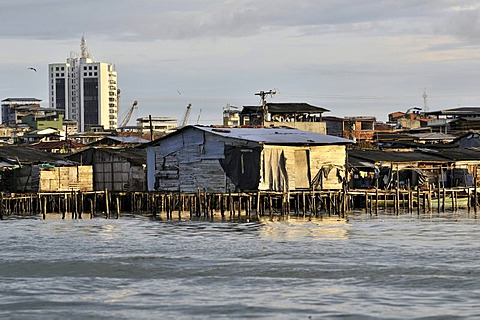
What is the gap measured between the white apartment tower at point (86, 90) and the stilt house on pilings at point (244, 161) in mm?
107965

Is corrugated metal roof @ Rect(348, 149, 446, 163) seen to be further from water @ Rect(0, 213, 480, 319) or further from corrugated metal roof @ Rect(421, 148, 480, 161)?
water @ Rect(0, 213, 480, 319)

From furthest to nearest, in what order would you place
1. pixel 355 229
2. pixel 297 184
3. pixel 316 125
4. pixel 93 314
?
pixel 316 125 → pixel 297 184 → pixel 355 229 → pixel 93 314

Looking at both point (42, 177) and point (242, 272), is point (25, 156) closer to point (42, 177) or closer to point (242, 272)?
point (42, 177)

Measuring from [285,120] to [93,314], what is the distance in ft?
143

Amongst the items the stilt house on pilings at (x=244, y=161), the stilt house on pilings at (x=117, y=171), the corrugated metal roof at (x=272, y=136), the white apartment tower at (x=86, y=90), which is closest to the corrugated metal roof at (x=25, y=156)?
Answer: the stilt house on pilings at (x=117, y=171)

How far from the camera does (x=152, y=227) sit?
33.6 meters

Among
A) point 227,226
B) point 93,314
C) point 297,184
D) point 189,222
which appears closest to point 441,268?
point 93,314

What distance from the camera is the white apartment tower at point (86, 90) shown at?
150 m

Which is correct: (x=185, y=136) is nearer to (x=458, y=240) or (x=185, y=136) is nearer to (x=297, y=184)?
(x=297, y=184)

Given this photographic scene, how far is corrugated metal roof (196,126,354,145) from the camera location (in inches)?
1519

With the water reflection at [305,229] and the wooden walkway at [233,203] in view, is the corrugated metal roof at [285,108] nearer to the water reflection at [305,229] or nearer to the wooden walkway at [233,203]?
the wooden walkway at [233,203]

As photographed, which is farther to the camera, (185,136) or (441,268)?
(185,136)

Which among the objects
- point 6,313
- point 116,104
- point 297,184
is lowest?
point 6,313

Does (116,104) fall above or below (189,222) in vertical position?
above
